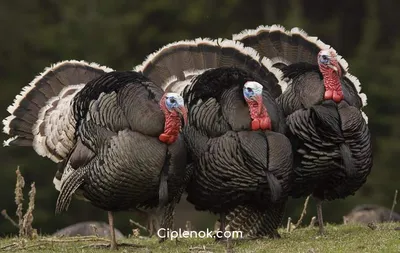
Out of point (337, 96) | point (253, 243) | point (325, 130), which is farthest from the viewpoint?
point (337, 96)

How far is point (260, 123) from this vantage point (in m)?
9.99

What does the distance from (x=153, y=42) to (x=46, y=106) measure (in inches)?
498

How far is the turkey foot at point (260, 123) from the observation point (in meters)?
9.98

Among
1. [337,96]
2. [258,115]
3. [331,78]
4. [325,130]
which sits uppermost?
[331,78]

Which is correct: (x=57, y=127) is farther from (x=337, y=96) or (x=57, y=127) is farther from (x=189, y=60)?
(x=337, y=96)

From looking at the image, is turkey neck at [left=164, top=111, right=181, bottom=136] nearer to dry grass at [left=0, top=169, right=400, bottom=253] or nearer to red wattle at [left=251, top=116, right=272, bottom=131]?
red wattle at [left=251, top=116, right=272, bottom=131]

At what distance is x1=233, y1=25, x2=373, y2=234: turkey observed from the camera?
10.4 m

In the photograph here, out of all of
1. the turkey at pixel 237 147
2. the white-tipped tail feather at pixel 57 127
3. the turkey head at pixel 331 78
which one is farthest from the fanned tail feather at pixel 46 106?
the turkey head at pixel 331 78

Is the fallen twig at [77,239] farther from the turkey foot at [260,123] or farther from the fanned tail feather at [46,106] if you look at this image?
the turkey foot at [260,123]

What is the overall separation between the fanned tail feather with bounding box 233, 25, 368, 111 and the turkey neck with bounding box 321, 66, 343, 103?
3.23 ft

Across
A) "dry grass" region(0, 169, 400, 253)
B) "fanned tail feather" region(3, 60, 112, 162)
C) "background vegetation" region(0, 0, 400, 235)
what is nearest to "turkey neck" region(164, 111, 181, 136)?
"dry grass" region(0, 169, 400, 253)

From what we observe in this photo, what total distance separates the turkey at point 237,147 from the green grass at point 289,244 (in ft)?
0.98

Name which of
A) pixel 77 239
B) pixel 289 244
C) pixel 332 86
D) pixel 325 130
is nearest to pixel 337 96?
pixel 332 86

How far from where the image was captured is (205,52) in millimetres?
11281
